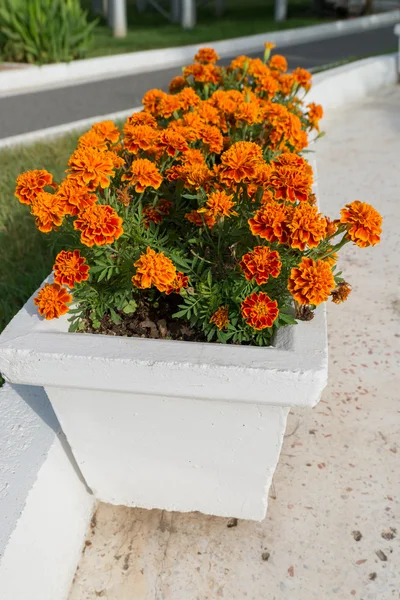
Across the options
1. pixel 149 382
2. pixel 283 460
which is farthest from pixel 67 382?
pixel 283 460

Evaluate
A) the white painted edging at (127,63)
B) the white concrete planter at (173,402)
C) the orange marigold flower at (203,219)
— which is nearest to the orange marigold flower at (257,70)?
the orange marigold flower at (203,219)

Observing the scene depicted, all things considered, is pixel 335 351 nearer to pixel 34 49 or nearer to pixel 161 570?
pixel 161 570

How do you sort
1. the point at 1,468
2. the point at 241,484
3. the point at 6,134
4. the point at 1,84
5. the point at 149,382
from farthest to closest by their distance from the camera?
1. the point at 1,84
2. the point at 6,134
3. the point at 241,484
4. the point at 1,468
5. the point at 149,382

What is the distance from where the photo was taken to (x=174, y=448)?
150 centimetres

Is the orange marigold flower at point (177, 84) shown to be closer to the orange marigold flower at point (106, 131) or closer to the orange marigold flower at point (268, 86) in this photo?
the orange marigold flower at point (268, 86)

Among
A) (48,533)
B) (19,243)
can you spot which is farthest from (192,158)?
(19,243)

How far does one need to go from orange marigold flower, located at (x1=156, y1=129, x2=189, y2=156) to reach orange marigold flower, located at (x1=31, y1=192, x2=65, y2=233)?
17.6 inches

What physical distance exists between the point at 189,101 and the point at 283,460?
141cm

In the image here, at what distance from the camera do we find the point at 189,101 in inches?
86.4

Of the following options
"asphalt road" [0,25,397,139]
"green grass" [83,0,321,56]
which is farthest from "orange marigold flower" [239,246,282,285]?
"green grass" [83,0,321,56]

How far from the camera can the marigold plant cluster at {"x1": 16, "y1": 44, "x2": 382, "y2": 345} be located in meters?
1.34

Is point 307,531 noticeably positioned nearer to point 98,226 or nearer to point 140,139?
point 98,226

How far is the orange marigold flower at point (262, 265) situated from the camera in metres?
1.32

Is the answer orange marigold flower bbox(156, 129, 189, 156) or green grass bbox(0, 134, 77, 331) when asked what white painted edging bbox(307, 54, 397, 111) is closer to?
green grass bbox(0, 134, 77, 331)
